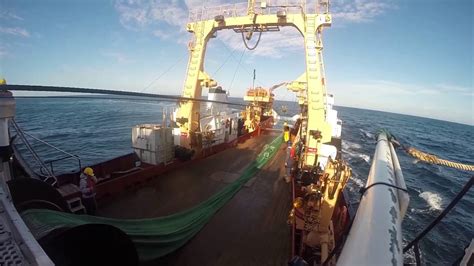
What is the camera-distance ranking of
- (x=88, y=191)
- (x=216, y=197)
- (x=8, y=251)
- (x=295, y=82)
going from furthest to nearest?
(x=295, y=82) → (x=216, y=197) → (x=88, y=191) → (x=8, y=251)

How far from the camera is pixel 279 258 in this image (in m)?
5.78

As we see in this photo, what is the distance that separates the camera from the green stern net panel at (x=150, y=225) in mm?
3574

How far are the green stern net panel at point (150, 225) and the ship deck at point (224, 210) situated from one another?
27cm

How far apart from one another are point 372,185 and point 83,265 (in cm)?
379

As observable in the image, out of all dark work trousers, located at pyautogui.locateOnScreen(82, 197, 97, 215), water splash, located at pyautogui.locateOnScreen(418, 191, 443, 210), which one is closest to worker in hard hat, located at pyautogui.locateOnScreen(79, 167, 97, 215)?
dark work trousers, located at pyautogui.locateOnScreen(82, 197, 97, 215)

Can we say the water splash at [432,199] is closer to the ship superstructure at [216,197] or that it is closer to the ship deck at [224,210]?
the ship superstructure at [216,197]

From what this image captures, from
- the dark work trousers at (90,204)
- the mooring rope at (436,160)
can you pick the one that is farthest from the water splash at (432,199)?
Result: the dark work trousers at (90,204)

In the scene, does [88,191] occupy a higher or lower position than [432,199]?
higher

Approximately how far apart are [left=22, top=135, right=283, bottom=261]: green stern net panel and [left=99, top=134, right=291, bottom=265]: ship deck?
274 mm

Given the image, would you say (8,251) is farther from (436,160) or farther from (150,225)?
(436,160)

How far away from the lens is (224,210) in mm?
7863

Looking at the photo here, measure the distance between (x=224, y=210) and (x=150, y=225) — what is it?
292 centimetres

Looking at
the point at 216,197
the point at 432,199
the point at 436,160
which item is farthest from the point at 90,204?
the point at 432,199

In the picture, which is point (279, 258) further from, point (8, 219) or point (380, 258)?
point (8, 219)
